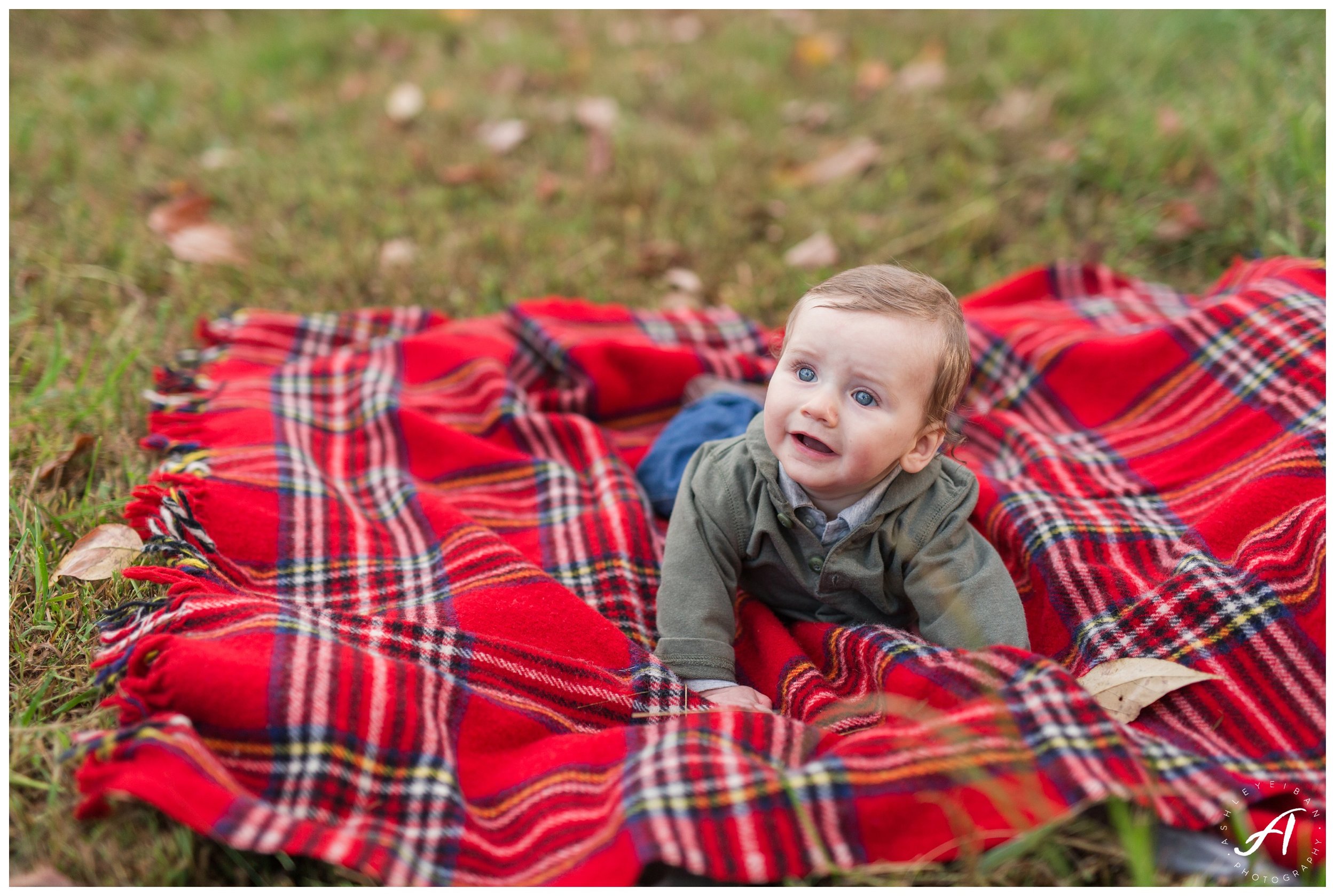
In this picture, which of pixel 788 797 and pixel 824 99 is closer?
pixel 788 797

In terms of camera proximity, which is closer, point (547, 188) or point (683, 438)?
point (683, 438)

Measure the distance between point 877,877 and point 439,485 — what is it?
139cm

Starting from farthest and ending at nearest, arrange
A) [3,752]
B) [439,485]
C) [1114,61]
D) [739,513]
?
[1114,61] < [439,485] < [739,513] < [3,752]

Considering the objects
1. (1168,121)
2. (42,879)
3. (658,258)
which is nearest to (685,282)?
(658,258)

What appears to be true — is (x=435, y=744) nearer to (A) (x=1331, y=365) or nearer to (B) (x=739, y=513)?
(B) (x=739, y=513)

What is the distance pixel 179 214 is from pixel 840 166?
7.78ft

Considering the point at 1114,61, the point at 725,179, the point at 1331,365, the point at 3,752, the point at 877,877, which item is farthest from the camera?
the point at 1114,61

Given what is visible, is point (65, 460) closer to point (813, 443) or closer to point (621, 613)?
point (621, 613)

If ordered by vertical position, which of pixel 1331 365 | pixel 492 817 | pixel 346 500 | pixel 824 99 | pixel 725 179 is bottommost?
pixel 492 817

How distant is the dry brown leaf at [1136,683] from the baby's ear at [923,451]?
472 millimetres

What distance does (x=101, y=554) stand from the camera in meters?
2.00

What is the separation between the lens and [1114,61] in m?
4.11

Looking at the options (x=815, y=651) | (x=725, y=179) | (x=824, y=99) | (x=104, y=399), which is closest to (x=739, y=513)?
(x=815, y=651)

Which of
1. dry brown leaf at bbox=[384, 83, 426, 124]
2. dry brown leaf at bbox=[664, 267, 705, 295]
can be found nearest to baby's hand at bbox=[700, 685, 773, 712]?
dry brown leaf at bbox=[664, 267, 705, 295]
